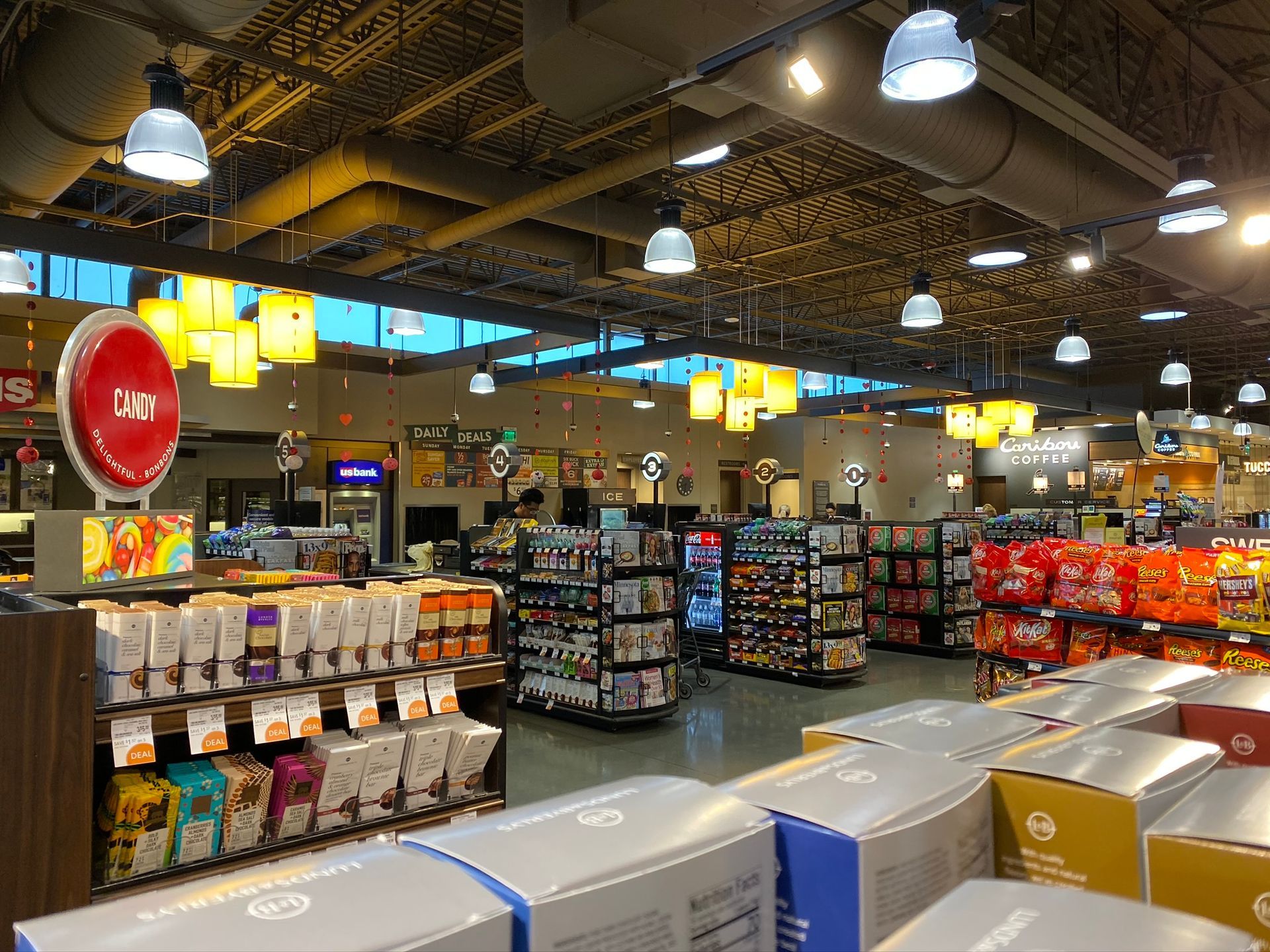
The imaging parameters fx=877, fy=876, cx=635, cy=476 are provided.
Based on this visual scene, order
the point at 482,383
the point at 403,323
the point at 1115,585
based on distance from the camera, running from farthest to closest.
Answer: the point at 482,383 < the point at 403,323 < the point at 1115,585

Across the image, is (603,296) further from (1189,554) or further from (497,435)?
(1189,554)

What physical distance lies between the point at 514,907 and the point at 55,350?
13.8 meters

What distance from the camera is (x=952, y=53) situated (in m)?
3.69

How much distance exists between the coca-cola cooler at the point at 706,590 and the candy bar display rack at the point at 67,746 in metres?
7.23

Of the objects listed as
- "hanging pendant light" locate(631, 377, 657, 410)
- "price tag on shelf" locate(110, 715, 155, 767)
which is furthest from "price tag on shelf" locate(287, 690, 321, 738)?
"hanging pendant light" locate(631, 377, 657, 410)

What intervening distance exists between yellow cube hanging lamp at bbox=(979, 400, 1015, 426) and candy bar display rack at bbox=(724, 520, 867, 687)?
531 centimetres

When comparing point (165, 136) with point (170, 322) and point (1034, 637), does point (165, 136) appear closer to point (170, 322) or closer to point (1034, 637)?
point (170, 322)

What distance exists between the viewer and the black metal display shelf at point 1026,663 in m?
5.00

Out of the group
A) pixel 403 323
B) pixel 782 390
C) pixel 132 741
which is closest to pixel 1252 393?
pixel 782 390

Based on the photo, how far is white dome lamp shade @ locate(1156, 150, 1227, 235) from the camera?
6.22m

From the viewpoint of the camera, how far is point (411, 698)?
120 inches

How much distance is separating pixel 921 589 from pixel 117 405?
9.42m

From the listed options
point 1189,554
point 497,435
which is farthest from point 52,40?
point 497,435

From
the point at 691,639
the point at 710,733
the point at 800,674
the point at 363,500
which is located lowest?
the point at 710,733
